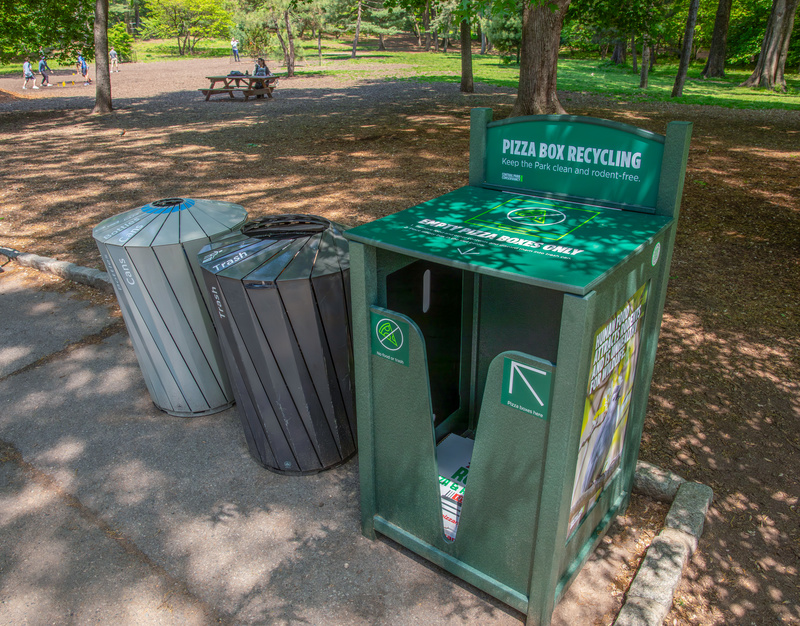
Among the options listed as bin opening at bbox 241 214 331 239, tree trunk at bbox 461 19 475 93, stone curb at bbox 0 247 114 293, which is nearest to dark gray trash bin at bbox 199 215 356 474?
bin opening at bbox 241 214 331 239

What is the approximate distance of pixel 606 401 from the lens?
214cm

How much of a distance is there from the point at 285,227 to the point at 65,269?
11.4 feet

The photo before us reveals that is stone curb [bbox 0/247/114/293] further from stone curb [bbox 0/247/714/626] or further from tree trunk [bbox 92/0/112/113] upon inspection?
tree trunk [bbox 92/0/112/113]

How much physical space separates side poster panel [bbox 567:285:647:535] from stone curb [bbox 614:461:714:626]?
1.17 feet

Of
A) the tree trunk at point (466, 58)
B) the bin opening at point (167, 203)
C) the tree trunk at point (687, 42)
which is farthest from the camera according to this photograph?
the tree trunk at point (466, 58)

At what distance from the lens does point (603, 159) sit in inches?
86.0

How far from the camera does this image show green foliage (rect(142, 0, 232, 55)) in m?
46.4

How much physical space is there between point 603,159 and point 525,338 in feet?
2.72

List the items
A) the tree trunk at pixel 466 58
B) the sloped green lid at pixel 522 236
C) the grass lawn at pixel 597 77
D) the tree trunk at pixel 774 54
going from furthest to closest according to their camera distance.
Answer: the tree trunk at pixel 774 54
the grass lawn at pixel 597 77
the tree trunk at pixel 466 58
the sloped green lid at pixel 522 236

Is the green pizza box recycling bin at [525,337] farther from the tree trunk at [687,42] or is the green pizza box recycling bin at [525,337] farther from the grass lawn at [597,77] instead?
the grass lawn at [597,77]

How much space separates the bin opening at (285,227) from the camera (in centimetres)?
290

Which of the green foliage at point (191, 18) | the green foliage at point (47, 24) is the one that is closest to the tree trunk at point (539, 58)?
the green foliage at point (47, 24)

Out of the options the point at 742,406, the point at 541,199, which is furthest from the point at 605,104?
the point at 541,199

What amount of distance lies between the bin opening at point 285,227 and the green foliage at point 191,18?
49.3 metres
